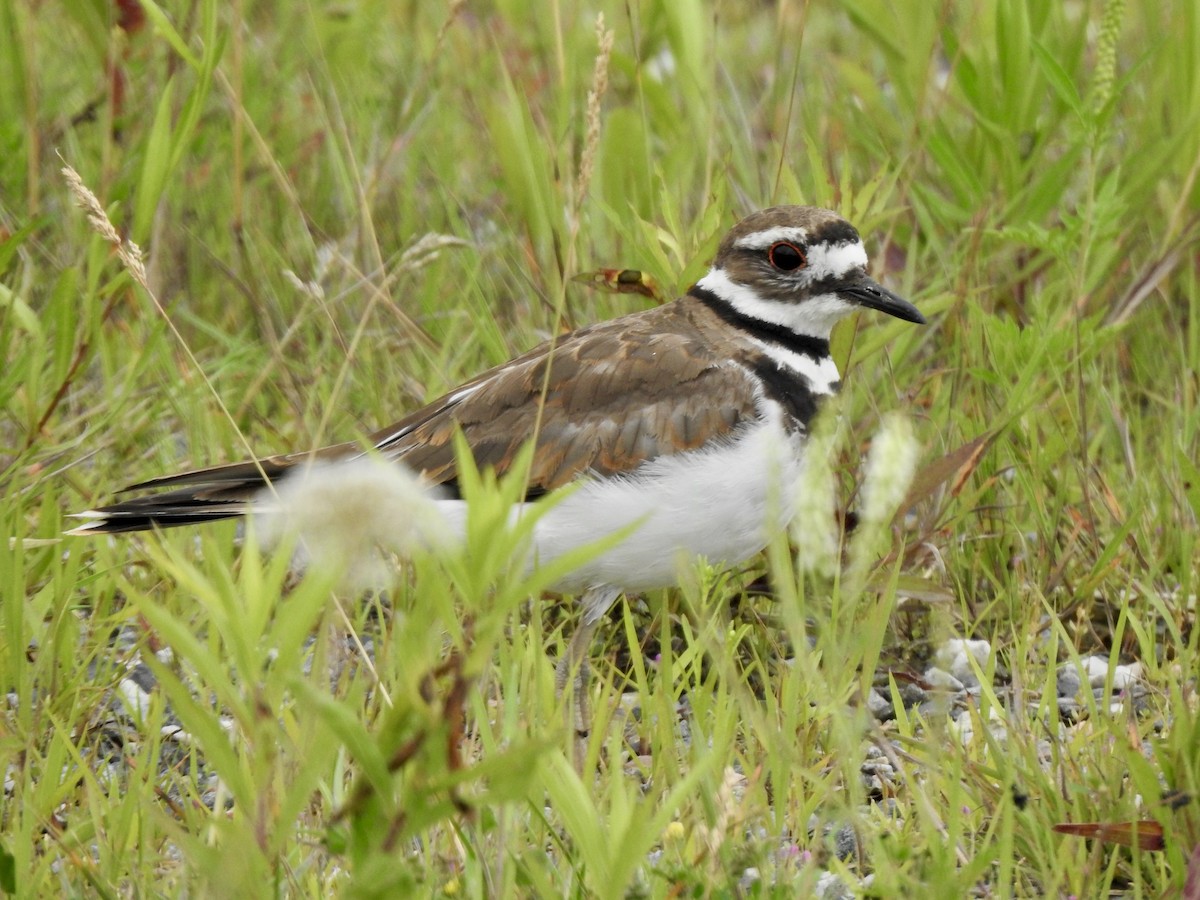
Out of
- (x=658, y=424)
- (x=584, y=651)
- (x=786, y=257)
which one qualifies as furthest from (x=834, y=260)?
(x=584, y=651)

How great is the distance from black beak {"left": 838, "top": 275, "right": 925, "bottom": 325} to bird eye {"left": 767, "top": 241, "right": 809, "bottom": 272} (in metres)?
0.13

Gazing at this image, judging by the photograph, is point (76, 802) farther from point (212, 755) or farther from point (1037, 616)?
point (1037, 616)

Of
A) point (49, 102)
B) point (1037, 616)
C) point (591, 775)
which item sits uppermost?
point (49, 102)

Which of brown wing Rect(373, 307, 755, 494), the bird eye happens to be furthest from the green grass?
brown wing Rect(373, 307, 755, 494)

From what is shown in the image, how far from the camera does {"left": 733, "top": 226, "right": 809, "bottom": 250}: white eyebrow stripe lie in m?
4.01

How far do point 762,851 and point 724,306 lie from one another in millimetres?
2006

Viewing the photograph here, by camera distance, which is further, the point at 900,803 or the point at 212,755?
the point at 900,803

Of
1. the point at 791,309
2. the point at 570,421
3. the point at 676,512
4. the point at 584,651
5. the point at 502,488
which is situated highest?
the point at 502,488

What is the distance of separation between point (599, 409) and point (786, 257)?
2.24 feet

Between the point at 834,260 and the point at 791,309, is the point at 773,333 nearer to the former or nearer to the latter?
the point at 791,309

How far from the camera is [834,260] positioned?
4.02 m

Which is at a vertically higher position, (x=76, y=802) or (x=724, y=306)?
(x=724, y=306)

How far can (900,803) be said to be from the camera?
9.72 feet

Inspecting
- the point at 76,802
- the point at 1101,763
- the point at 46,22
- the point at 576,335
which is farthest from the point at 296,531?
the point at 46,22
